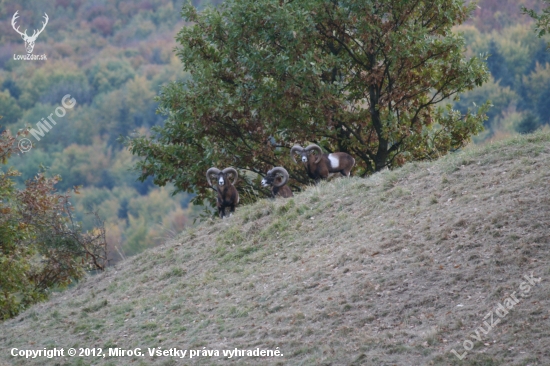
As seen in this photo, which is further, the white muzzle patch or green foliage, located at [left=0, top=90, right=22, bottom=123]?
green foliage, located at [left=0, top=90, right=22, bottom=123]

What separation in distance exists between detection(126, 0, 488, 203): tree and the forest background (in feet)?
104

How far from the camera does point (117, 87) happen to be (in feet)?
353

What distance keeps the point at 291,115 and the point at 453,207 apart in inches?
363

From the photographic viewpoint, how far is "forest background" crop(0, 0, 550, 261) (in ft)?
228

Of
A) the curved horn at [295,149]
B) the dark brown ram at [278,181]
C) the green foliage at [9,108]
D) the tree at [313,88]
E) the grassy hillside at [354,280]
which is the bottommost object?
the grassy hillside at [354,280]

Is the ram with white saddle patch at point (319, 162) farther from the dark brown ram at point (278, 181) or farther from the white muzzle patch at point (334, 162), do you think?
the dark brown ram at point (278, 181)

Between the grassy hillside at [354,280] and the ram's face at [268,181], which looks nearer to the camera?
the grassy hillside at [354,280]

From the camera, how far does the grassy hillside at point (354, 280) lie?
32.2 feet

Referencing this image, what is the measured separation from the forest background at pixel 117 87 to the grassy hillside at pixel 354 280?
129ft

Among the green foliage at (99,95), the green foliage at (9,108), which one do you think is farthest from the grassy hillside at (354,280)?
the green foliage at (9,108)

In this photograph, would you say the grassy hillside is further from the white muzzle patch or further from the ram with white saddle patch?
the white muzzle patch

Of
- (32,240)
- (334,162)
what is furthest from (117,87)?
(334,162)

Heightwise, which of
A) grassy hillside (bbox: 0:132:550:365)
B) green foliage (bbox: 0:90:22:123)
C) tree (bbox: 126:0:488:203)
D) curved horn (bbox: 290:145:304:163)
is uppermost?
green foliage (bbox: 0:90:22:123)

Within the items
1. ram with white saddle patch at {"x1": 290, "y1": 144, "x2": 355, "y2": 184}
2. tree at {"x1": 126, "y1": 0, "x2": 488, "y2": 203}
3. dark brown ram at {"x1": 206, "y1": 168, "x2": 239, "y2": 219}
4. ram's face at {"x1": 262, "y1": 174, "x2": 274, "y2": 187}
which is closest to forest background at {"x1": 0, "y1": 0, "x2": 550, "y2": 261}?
tree at {"x1": 126, "y1": 0, "x2": 488, "y2": 203}
